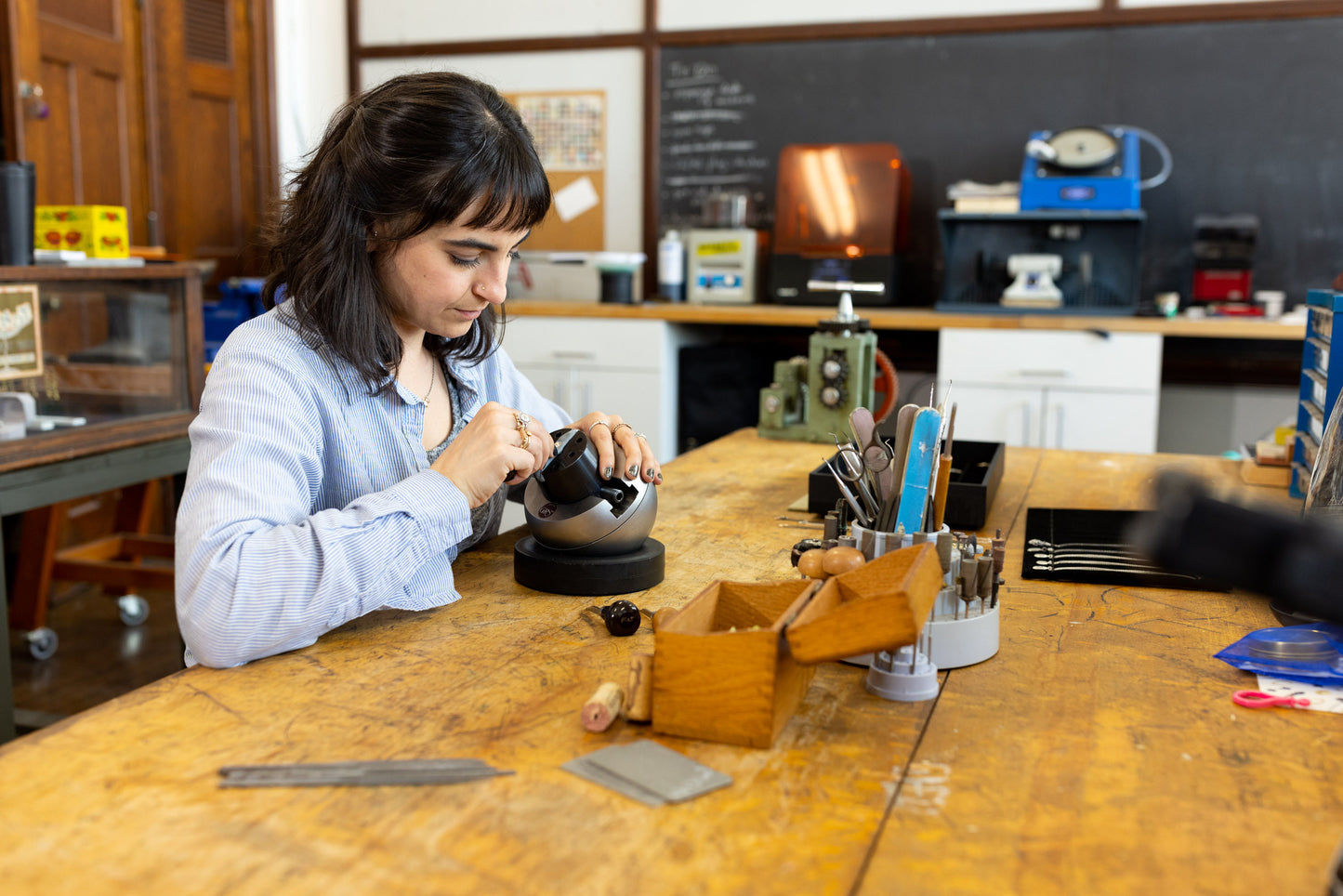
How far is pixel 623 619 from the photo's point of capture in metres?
1.01

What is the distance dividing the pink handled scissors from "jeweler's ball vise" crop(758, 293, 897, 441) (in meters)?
1.21

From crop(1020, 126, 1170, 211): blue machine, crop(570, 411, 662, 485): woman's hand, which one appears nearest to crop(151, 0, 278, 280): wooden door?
crop(1020, 126, 1170, 211): blue machine

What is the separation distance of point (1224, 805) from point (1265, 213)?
11.6 ft

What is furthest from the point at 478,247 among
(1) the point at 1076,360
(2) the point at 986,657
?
(1) the point at 1076,360

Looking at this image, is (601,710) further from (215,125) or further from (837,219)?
(215,125)

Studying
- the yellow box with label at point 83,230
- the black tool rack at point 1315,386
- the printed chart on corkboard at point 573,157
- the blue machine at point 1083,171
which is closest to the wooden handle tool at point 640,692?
the black tool rack at point 1315,386

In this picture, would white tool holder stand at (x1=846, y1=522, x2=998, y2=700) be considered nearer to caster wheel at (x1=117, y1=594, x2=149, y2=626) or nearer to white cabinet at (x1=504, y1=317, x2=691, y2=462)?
white cabinet at (x1=504, y1=317, x2=691, y2=462)

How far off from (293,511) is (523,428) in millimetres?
246

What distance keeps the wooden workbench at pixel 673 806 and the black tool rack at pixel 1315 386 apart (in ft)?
2.09

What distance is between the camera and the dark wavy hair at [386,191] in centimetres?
119

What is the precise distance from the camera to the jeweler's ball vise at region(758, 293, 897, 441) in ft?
6.85

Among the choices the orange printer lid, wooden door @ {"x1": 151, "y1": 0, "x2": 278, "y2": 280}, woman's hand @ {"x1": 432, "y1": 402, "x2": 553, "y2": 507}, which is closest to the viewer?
woman's hand @ {"x1": 432, "y1": 402, "x2": 553, "y2": 507}

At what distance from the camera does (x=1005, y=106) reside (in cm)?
388

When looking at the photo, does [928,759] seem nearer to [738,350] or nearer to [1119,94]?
[738,350]
